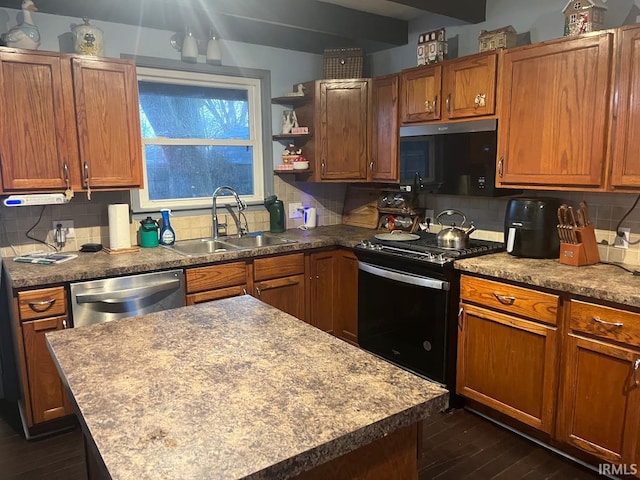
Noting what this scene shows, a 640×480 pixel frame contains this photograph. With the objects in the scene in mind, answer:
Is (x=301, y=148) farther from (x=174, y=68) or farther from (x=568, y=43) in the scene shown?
(x=568, y=43)

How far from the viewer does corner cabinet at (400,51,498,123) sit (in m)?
2.93

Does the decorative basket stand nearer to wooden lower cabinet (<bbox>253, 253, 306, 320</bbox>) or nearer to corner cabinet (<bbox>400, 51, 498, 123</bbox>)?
corner cabinet (<bbox>400, 51, 498, 123</bbox>)

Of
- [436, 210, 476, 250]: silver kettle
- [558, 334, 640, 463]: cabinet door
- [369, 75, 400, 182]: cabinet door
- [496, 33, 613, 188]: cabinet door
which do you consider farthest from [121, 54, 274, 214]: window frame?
[558, 334, 640, 463]: cabinet door

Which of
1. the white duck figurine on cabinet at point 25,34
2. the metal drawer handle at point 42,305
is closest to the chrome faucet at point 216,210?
the metal drawer handle at point 42,305

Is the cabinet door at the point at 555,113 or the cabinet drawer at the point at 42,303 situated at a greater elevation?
Answer: the cabinet door at the point at 555,113

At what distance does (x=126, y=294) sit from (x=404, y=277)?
5.47 ft

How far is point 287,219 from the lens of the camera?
4145 millimetres

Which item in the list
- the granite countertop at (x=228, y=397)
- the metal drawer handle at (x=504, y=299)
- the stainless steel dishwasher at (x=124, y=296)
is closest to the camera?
the granite countertop at (x=228, y=397)

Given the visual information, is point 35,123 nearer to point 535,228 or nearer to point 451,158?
point 451,158

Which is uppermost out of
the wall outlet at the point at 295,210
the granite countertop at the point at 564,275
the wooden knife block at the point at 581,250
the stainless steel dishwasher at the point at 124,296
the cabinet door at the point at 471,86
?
the cabinet door at the point at 471,86

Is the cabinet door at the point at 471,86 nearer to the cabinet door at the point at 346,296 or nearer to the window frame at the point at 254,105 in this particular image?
the cabinet door at the point at 346,296

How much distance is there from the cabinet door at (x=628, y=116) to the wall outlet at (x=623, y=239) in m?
0.41

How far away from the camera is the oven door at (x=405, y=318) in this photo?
2908mm

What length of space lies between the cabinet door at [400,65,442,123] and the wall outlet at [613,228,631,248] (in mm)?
1307
